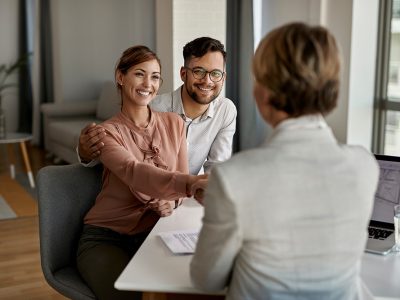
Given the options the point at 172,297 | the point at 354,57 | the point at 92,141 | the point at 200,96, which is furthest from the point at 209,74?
the point at 354,57

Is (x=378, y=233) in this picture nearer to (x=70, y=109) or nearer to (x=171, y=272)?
(x=171, y=272)

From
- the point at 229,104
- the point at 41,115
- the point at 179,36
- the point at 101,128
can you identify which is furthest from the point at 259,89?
the point at 41,115

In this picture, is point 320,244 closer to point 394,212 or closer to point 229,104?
point 394,212

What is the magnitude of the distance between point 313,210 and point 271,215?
9 centimetres

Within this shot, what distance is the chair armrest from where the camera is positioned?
260 inches

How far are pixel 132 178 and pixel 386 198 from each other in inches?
31.9

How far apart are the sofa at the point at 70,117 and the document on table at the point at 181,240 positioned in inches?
168

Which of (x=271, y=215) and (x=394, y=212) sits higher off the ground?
(x=271, y=215)

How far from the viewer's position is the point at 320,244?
1.25 m

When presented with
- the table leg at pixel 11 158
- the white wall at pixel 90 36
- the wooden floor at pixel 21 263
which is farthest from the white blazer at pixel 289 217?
the white wall at pixel 90 36

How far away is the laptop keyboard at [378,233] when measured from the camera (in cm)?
185

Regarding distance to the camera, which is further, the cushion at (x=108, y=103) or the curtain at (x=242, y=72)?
the cushion at (x=108, y=103)

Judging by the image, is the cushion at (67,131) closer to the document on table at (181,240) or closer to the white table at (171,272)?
the document on table at (181,240)

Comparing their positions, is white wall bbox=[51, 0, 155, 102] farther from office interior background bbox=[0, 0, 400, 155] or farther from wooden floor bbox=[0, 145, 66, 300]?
wooden floor bbox=[0, 145, 66, 300]
